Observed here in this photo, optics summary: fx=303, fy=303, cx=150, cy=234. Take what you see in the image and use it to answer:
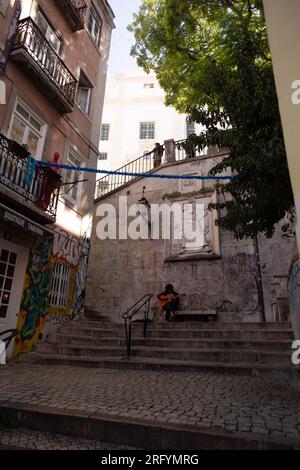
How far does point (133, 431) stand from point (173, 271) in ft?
29.4

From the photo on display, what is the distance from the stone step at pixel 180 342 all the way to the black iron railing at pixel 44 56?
7212 millimetres

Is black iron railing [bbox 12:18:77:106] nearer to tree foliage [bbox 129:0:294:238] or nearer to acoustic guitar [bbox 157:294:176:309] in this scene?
tree foliage [bbox 129:0:294:238]

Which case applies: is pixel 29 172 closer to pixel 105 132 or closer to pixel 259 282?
pixel 259 282

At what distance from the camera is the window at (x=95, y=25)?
12.6 m

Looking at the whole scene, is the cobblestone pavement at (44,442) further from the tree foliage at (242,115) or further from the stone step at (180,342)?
the stone step at (180,342)

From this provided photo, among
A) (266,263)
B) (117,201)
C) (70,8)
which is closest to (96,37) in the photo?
(70,8)

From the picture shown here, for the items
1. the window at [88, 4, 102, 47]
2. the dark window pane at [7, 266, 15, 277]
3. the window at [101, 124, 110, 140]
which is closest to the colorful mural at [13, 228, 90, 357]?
the dark window pane at [7, 266, 15, 277]

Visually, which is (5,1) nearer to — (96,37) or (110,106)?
(96,37)

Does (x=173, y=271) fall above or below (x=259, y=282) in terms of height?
above

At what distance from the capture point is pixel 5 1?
7934 millimetres

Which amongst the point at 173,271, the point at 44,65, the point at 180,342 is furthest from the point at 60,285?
the point at 44,65

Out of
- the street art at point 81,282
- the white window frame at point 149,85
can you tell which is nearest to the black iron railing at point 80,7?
the street art at point 81,282

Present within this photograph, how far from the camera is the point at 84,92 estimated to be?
1216 centimetres

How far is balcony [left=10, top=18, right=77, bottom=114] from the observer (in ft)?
26.2
